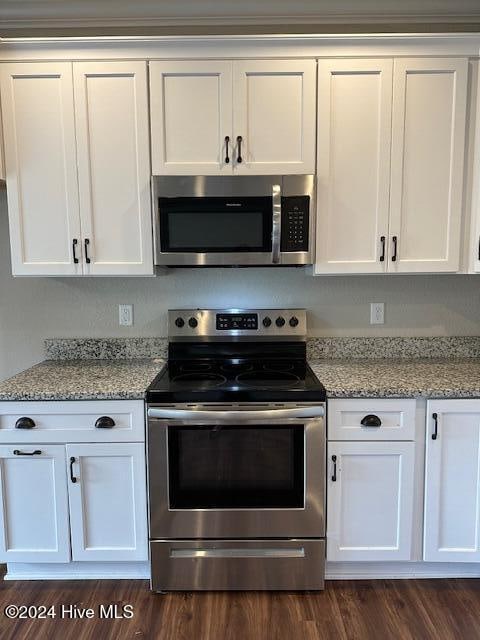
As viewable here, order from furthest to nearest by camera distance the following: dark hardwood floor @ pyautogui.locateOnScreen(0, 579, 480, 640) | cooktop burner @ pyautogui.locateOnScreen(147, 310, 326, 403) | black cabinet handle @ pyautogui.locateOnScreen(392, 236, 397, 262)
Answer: cooktop burner @ pyautogui.locateOnScreen(147, 310, 326, 403) < black cabinet handle @ pyautogui.locateOnScreen(392, 236, 397, 262) < dark hardwood floor @ pyautogui.locateOnScreen(0, 579, 480, 640)

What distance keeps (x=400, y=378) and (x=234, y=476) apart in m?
0.86

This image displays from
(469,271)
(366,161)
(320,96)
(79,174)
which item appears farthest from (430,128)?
(79,174)

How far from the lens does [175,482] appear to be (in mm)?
1904

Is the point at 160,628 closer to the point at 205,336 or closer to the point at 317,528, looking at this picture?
the point at 317,528

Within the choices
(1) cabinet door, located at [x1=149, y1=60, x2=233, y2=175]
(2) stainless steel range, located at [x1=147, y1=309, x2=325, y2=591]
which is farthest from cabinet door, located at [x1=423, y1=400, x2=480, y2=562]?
(1) cabinet door, located at [x1=149, y1=60, x2=233, y2=175]

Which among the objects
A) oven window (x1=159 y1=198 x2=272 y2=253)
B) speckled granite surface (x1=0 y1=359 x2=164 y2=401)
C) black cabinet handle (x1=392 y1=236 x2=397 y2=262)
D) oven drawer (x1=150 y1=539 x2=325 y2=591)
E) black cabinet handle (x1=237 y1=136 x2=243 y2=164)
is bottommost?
oven drawer (x1=150 y1=539 x2=325 y2=591)

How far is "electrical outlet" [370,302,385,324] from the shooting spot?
2.44 metres

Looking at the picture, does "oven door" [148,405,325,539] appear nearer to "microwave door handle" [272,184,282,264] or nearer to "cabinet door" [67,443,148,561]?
"cabinet door" [67,443,148,561]

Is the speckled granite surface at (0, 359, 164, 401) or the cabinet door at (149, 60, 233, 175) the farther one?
the cabinet door at (149, 60, 233, 175)

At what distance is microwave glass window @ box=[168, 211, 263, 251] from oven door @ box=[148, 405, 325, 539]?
74 centimetres

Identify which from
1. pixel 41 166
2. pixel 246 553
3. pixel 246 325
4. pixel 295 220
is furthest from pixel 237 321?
pixel 41 166

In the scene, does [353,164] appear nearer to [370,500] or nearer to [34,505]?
[370,500]

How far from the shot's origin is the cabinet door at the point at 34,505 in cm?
192

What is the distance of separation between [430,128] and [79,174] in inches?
64.5
